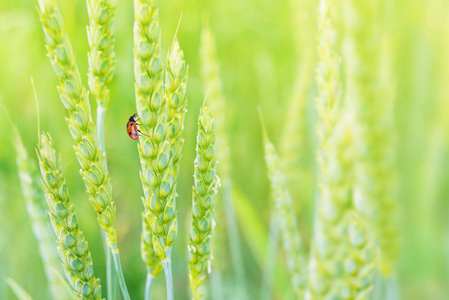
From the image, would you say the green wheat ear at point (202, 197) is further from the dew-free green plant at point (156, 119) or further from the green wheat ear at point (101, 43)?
the green wheat ear at point (101, 43)

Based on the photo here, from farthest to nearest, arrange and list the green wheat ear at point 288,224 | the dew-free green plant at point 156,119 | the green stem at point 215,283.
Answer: the green stem at point 215,283 < the green wheat ear at point 288,224 < the dew-free green plant at point 156,119

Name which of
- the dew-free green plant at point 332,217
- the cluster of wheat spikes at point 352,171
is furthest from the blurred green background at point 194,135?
the dew-free green plant at point 332,217

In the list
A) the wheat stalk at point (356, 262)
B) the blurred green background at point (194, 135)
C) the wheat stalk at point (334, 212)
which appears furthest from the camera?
the blurred green background at point (194, 135)

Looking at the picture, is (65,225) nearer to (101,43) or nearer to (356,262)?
(101,43)

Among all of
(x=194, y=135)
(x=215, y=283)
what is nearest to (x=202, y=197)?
(x=215, y=283)

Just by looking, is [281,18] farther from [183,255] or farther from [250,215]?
[250,215]

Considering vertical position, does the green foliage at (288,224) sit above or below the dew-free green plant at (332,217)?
above

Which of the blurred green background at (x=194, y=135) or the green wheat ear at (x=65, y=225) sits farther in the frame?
the blurred green background at (x=194, y=135)

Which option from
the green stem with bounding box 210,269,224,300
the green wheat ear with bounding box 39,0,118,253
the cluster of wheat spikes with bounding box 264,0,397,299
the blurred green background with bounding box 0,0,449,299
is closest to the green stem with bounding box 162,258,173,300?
the green wheat ear with bounding box 39,0,118,253
